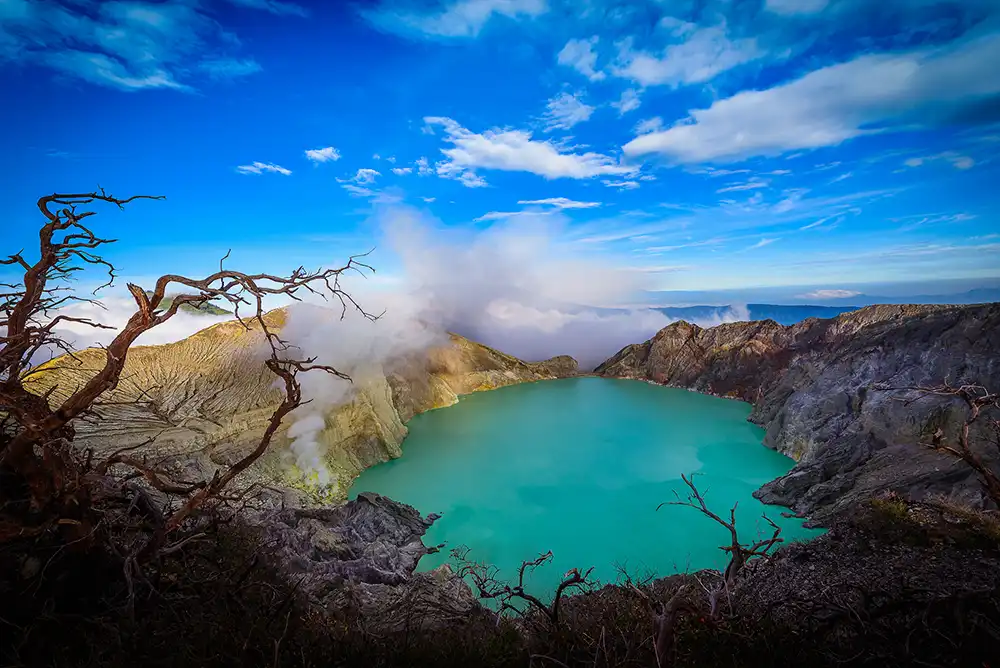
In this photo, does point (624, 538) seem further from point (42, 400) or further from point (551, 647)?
point (42, 400)

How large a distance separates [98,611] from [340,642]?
1.86 meters

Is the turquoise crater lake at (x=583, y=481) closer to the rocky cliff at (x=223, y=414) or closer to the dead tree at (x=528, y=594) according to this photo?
the rocky cliff at (x=223, y=414)

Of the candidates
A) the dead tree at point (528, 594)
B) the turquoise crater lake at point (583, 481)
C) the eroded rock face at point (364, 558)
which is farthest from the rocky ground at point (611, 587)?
the turquoise crater lake at point (583, 481)

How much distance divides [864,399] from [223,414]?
3307 centimetres

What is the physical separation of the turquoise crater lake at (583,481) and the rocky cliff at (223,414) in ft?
5.90

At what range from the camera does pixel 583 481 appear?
22000 millimetres

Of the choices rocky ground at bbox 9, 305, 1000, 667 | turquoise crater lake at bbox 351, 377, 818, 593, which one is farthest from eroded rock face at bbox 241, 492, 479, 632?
turquoise crater lake at bbox 351, 377, 818, 593

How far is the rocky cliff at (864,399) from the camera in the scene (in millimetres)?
16438

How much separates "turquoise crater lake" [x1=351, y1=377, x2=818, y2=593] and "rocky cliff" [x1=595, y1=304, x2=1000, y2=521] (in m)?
1.90

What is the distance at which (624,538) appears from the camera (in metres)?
16.4

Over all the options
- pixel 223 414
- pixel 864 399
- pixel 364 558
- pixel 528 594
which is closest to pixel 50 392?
pixel 528 594

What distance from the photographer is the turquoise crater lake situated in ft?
51.3

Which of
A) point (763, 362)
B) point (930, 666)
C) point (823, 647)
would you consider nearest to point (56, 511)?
point (823, 647)

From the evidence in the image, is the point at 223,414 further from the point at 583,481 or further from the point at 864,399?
the point at 864,399
